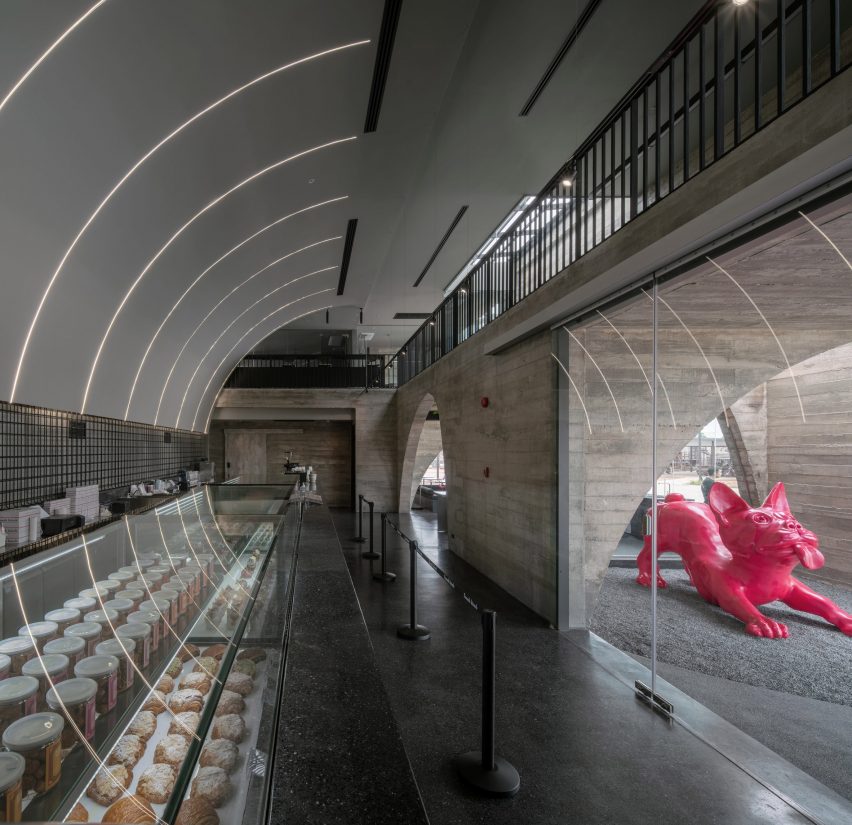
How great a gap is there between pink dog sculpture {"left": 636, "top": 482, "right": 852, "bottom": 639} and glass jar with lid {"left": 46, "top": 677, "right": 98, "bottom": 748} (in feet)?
16.1

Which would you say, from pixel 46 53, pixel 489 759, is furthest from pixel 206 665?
pixel 46 53

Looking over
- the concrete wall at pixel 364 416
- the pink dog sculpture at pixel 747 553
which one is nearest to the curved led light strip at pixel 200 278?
the concrete wall at pixel 364 416

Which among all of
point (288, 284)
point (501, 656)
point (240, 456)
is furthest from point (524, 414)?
point (240, 456)

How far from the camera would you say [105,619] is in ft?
6.03

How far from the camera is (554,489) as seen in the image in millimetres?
6066

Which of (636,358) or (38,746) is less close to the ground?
(636,358)

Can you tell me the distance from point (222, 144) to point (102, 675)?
5763 millimetres

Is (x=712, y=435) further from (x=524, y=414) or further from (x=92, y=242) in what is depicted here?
(x=92, y=242)

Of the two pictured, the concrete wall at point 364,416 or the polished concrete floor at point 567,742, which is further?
the concrete wall at point 364,416

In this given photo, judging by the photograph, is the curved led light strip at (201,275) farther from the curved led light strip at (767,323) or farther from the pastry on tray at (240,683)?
the pastry on tray at (240,683)

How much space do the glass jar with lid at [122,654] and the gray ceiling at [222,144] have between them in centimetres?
373

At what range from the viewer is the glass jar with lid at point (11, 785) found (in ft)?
2.90

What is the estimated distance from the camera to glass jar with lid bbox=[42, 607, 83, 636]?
180cm

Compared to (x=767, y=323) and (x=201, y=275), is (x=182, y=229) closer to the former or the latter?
(x=201, y=275)
